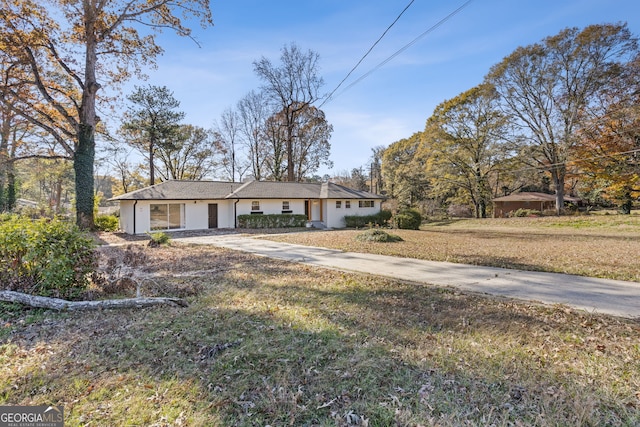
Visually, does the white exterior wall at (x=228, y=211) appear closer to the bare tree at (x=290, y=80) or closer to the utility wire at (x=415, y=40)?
the bare tree at (x=290, y=80)

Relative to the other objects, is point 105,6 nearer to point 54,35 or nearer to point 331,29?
point 54,35

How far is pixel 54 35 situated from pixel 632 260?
78.1 feet

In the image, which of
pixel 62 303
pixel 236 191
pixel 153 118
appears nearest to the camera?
pixel 62 303

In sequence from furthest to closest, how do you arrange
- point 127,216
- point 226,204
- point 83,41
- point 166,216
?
point 226,204 < point 166,216 < point 127,216 < point 83,41

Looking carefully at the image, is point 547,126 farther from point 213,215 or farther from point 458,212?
point 213,215

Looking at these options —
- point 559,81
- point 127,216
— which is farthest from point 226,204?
point 559,81

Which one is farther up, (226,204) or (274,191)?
(274,191)

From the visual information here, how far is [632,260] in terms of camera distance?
7918 mm

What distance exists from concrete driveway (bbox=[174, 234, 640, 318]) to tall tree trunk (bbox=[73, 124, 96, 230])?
12538mm

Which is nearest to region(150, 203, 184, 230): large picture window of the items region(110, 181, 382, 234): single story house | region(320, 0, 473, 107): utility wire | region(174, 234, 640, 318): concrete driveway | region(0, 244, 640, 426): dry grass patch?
region(110, 181, 382, 234): single story house

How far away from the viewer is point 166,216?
58.9 feet
